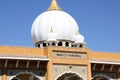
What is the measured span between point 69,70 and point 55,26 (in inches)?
287

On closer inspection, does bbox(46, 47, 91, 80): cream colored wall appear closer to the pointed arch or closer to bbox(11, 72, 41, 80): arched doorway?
the pointed arch

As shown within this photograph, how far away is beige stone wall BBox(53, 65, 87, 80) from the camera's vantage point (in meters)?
29.4

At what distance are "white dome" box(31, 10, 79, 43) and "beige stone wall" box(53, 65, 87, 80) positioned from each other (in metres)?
6.19

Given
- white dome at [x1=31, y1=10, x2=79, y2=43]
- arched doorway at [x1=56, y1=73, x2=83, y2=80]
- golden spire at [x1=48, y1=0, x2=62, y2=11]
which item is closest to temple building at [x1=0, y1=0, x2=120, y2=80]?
arched doorway at [x1=56, y1=73, x2=83, y2=80]

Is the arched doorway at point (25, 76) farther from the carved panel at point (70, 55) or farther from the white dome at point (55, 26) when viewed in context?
the white dome at point (55, 26)

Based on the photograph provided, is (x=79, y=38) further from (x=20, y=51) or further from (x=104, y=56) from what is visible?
(x=20, y=51)

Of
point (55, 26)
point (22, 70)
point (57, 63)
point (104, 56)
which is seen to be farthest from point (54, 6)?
point (22, 70)

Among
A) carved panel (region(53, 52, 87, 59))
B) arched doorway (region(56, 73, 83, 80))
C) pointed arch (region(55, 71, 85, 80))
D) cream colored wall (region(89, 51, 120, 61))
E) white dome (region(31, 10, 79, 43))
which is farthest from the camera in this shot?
white dome (region(31, 10, 79, 43))

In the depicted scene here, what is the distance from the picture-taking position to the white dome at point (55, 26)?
35969mm

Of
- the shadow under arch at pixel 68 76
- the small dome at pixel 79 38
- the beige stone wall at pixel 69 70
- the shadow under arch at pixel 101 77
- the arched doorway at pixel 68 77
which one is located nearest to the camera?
the beige stone wall at pixel 69 70

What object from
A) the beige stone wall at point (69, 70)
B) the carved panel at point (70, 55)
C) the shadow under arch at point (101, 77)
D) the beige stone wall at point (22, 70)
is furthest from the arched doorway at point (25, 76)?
the shadow under arch at point (101, 77)

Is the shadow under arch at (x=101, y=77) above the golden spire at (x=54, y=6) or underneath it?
underneath

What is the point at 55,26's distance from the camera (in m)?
36.0

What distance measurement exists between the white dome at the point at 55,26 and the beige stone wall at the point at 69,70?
6.19 metres
